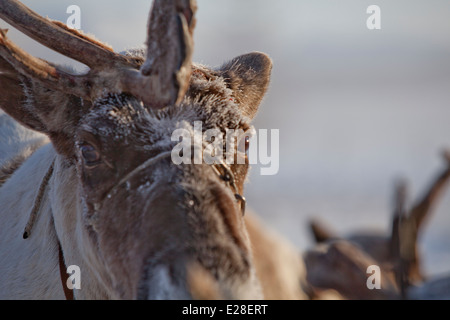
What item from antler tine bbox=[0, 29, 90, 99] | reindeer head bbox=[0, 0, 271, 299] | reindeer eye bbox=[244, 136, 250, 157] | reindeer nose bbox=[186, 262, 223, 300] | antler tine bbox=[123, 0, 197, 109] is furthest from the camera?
→ reindeer eye bbox=[244, 136, 250, 157]

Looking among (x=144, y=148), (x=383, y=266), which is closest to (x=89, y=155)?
(x=144, y=148)

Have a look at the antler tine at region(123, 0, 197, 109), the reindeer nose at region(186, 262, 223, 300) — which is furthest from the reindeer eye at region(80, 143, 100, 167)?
the reindeer nose at region(186, 262, 223, 300)

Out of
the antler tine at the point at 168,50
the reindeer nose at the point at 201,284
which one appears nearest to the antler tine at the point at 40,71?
the antler tine at the point at 168,50

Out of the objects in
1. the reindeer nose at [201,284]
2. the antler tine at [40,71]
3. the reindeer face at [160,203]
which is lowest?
the reindeer nose at [201,284]

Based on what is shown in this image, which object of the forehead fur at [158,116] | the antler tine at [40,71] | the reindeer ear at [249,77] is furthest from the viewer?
the reindeer ear at [249,77]

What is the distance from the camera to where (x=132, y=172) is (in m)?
2.88

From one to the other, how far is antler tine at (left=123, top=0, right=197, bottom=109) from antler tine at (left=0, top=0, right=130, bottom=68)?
41 centimetres

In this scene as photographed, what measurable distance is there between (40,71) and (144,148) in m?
0.77

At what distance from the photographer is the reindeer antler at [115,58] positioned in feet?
9.00

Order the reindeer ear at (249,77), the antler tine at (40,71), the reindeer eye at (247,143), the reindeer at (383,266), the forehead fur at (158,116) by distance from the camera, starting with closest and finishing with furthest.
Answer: the forehead fur at (158,116), the antler tine at (40,71), the reindeer eye at (247,143), the reindeer ear at (249,77), the reindeer at (383,266)

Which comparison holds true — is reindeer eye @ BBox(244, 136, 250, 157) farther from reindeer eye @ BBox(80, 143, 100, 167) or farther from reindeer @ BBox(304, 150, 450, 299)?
reindeer @ BBox(304, 150, 450, 299)

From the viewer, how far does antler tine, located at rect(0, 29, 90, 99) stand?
3148mm

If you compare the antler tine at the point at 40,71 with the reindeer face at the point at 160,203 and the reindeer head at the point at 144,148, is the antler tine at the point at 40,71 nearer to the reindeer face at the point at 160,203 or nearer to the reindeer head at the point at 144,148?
the reindeer head at the point at 144,148
